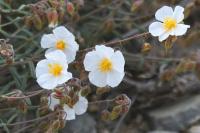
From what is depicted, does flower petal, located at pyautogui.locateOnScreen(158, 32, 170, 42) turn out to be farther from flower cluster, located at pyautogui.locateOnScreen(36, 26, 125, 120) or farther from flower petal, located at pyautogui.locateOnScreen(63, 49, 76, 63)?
flower petal, located at pyautogui.locateOnScreen(63, 49, 76, 63)

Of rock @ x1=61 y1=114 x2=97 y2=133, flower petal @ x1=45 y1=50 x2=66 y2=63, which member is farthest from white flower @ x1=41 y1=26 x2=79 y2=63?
rock @ x1=61 y1=114 x2=97 y2=133

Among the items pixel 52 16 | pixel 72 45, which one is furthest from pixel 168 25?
pixel 52 16

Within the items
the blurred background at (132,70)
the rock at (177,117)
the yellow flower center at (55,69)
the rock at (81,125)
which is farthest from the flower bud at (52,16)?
the rock at (177,117)

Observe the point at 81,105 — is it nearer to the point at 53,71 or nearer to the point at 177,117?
the point at 53,71

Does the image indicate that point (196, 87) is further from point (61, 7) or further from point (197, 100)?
point (61, 7)

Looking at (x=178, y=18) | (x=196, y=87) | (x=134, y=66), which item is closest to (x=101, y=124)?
(x=134, y=66)

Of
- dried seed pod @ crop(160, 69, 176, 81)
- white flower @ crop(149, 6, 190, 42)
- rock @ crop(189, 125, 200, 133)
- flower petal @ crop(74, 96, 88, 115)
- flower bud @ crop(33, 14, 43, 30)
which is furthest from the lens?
rock @ crop(189, 125, 200, 133)
